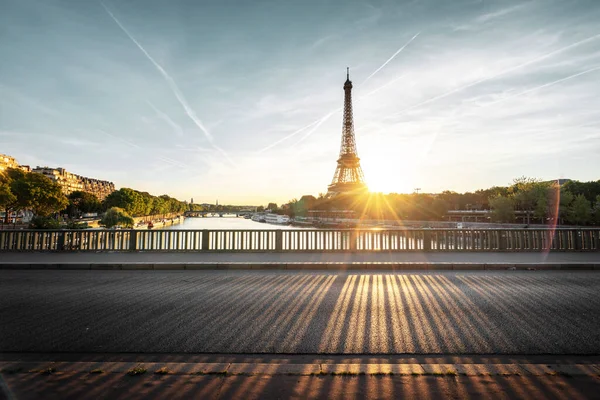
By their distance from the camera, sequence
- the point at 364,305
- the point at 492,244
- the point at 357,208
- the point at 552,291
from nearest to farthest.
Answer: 1. the point at 364,305
2. the point at 552,291
3. the point at 492,244
4. the point at 357,208

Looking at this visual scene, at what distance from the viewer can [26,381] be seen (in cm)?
327

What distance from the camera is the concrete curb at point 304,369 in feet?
11.2

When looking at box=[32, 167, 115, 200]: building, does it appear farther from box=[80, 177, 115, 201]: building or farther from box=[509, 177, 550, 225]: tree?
box=[509, 177, 550, 225]: tree

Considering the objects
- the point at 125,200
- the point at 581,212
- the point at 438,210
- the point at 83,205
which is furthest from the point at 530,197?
the point at 83,205

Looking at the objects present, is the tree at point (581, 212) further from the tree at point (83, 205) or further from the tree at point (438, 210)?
the tree at point (83, 205)

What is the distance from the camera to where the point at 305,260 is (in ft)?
35.4

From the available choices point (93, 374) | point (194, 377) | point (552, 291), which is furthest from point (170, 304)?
point (552, 291)

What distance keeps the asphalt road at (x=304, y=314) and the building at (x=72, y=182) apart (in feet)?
497

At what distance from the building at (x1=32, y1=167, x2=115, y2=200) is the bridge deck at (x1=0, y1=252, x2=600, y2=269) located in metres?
145

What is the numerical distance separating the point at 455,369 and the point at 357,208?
86143 millimetres

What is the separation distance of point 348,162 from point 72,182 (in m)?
150

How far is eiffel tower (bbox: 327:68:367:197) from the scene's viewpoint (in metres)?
79.5

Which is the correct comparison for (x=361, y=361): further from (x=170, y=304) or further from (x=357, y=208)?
(x=357, y=208)

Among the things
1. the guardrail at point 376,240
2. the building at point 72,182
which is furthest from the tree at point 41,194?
the building at point 72,182
